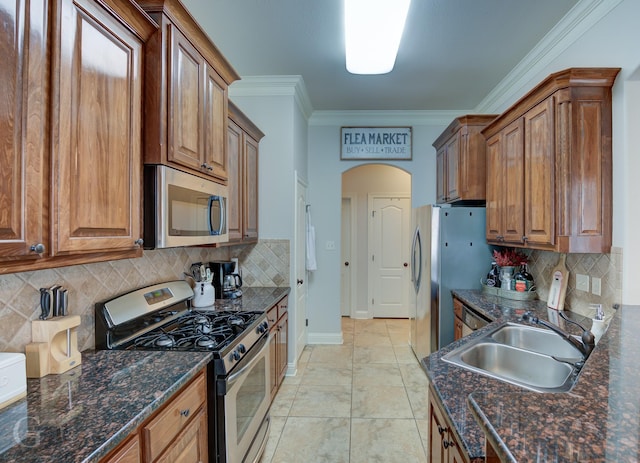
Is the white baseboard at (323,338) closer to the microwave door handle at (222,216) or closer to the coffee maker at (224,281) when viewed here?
the coffee maker at (224,281)

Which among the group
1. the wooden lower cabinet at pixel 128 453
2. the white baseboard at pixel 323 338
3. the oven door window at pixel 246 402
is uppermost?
the wooden lower cabinet at pixel 128 453

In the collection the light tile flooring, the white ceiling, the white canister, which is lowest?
the light tile flooring

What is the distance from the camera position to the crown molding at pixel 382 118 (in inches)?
168

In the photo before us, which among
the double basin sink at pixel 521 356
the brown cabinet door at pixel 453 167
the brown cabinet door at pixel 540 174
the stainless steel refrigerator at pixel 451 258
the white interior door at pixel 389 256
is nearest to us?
the double basin sink at pixel 521 356

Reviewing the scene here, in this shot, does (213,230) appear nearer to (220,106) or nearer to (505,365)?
(220,106)

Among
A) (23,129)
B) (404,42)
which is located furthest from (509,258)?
(23,129)

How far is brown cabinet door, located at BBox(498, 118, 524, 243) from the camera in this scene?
251cm

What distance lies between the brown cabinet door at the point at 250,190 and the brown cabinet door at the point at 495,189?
217cm

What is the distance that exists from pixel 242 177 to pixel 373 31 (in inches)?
60.6

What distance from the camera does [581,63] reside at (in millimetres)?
2311

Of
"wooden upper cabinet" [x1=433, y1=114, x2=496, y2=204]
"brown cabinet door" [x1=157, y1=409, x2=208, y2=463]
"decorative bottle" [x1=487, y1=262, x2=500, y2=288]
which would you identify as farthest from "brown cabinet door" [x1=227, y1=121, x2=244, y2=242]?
"decorative bottle" [x1=487, y1=262, x2=500, y2=288]

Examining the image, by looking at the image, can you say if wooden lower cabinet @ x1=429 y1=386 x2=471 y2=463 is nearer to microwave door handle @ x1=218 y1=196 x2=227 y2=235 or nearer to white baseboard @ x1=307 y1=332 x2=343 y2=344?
microwave door handle @ x1=218 y1=196 x2=227 y2=235

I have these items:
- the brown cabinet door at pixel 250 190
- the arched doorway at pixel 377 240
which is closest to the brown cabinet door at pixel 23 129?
the brown cabinet door at pixel 250 190

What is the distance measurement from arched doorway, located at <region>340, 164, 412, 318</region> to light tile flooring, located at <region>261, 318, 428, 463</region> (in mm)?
1488
